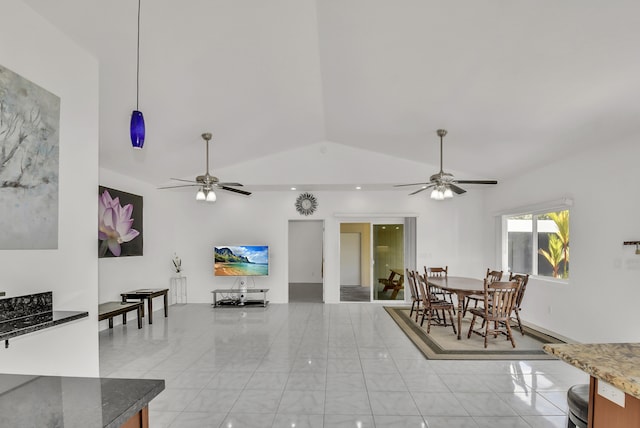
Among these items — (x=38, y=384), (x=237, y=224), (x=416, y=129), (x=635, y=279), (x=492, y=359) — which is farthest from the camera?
(x=237, y=224)

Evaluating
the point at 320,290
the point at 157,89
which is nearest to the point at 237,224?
the point at 320,290

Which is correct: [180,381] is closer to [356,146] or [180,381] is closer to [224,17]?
[224,17]

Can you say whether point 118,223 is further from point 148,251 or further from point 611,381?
point 611,381

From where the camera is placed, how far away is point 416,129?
5.21 metres

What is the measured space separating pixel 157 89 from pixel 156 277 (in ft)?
15.6

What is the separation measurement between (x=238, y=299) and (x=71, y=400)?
671 cm

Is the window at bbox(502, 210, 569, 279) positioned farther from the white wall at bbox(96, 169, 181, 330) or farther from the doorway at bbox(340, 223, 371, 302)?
the white wall at bbox(96, 169, 181, 330)

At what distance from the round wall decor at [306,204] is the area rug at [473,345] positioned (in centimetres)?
323

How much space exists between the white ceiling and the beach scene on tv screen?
2781 millimetres

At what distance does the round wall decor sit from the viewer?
7828 mm

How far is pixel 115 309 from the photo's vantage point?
5.10m

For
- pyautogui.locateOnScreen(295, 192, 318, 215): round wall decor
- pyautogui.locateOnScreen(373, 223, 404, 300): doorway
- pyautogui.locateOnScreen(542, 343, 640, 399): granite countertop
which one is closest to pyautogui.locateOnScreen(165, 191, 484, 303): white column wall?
pyautogui.locateOnScreen(295, 192, 318, 215): round wall decor

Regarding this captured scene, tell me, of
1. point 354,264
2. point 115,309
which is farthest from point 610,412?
point 354,264

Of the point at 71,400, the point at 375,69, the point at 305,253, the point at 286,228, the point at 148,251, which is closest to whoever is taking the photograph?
the point at 71,400
